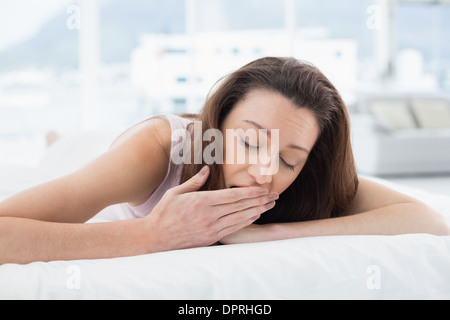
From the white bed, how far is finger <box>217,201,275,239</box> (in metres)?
0.05

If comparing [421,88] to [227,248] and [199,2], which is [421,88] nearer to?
[199,2]

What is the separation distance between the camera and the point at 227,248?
1.26m

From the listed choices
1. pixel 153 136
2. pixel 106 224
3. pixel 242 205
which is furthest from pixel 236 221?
pixel 153 136

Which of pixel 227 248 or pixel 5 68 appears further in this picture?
pixel 5 68

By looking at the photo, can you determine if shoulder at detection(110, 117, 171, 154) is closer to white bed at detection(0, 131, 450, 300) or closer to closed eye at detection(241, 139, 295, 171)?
closed eye at detection(241, 139, 295, 171)

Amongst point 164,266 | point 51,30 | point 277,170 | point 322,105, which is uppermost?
point 51,30

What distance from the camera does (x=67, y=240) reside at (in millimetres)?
1208

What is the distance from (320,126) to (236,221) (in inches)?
17.0

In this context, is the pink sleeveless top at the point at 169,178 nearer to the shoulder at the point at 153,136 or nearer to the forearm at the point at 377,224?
the shoulder at the point at 153,136

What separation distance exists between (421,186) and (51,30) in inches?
238

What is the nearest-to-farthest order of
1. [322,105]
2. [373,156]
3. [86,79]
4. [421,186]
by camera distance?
[322,105] → [421,186] → [373,156] → [86,79]

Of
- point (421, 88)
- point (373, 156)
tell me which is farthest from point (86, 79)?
point (421, 88)

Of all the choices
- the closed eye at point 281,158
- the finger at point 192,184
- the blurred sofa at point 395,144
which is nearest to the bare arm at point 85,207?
the finger at point 192,184
